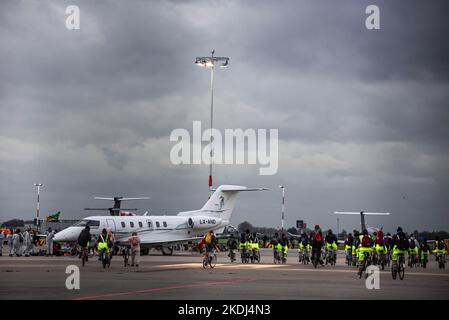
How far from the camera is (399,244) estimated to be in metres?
25.2

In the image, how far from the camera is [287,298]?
1698 cm

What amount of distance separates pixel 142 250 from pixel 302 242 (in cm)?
1659

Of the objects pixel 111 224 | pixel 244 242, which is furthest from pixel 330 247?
pixel 111 224

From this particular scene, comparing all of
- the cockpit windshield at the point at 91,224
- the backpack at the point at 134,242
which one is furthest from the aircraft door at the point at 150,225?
the backpack at the point at 134,242

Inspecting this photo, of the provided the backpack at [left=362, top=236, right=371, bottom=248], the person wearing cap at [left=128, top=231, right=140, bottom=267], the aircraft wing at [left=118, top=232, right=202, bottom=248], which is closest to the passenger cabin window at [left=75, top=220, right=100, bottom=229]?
the aircraft wing at [left=118, top=232, right=202, bottom=248]

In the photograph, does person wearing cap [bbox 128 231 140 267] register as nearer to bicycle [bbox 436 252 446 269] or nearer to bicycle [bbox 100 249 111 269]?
bicycle [bbox 100 249 111 269]

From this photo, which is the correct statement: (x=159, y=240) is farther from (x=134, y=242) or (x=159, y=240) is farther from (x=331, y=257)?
(x=134, y=242)

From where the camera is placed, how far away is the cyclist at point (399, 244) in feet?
82.4

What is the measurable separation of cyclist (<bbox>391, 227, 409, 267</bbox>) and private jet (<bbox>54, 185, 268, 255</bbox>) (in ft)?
75.9

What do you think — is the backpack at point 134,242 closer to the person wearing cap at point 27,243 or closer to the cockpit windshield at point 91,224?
the cockpit windshield at point 91,224

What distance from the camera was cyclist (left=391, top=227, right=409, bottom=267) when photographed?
82.4ft
